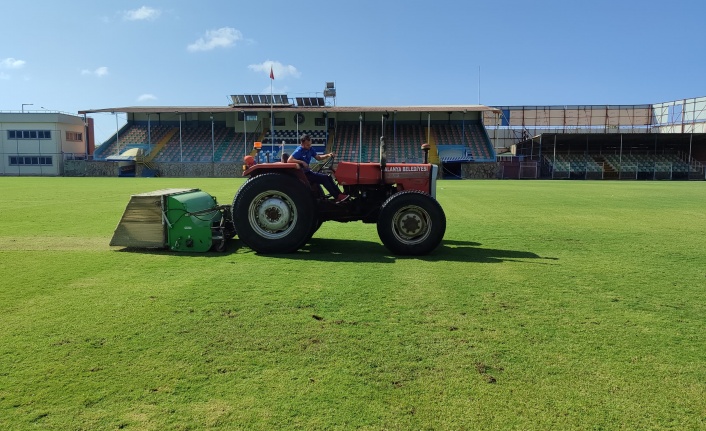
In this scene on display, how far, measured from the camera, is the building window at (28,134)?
5303 centimetres

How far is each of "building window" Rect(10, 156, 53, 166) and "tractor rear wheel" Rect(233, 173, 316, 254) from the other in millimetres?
54606

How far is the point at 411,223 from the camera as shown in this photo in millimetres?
7027

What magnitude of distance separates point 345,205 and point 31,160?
187 feet

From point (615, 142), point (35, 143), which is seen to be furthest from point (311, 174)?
point (35, 143)

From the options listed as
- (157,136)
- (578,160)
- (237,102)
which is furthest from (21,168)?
(578,160)

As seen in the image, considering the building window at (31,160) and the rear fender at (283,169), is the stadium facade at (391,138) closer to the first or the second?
the building window at (31,160)

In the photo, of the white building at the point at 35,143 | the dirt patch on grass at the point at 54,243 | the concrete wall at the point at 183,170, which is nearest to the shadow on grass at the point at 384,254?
the dirt patch on grass at the point at 54,243

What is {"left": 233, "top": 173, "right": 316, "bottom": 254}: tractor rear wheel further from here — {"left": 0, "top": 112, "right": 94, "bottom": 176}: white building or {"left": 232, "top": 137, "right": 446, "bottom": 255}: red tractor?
{"left": 0, "top": 112, "right": 94, "bottom": 176}: white building

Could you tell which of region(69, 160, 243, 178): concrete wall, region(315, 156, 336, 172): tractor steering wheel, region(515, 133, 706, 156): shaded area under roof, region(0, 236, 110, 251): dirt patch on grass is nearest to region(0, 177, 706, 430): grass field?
region(0, 236, 110, 251): dirt patch on grass

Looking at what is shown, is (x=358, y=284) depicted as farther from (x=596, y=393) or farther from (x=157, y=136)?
(x=157, y=136)

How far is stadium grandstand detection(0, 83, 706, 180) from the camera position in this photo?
4712 cm

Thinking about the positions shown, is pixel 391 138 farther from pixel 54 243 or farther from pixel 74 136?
pixel 54 243

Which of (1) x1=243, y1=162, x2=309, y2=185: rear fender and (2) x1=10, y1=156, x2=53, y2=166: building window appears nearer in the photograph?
(1) x1=243, y1=162, x2=309, y2=185: rear fender

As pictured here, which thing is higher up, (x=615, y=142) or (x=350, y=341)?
(x=615, y=142)
